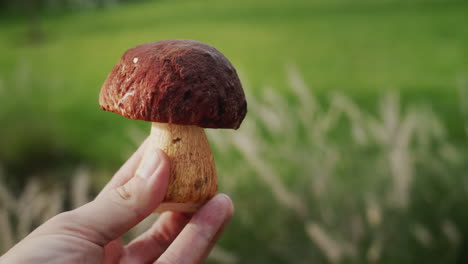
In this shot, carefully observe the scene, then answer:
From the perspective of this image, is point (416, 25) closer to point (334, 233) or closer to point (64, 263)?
point (334, 233)

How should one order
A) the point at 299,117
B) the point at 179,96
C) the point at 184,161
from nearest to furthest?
the point at 179,96, the point at 184,161, the point at 299,117

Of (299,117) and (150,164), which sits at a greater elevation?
(150,164)

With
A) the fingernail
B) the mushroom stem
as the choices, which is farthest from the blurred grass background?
the fingernail

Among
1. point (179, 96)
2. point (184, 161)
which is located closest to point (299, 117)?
point (184, 161)

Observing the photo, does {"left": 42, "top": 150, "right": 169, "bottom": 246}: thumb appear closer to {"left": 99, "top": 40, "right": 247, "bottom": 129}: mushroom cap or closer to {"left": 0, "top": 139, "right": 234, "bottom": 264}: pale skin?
{"left": 0, "top": 139, "right": 234, "bottom": 264}: pale skin

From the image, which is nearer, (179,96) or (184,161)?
(179,96)

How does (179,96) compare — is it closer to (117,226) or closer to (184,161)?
(184,161)
